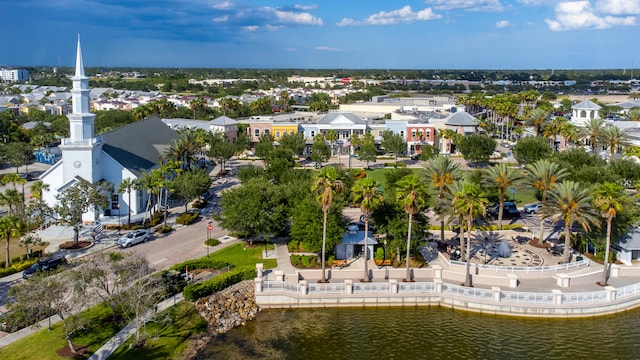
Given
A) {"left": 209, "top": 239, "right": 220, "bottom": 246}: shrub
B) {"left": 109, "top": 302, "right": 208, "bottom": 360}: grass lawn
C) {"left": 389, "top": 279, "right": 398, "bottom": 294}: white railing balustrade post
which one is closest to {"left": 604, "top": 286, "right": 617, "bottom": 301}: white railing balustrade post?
{"left": 389, "top": 279, "right": 398, "bottom": 294}: white railing balustrade post

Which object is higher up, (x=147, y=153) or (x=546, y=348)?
(x=147, y=153)

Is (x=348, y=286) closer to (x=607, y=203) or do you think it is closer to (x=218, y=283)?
(x=218, y=283)

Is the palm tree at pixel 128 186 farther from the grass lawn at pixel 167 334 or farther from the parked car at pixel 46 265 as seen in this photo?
the grass lawn at pixel 167 334

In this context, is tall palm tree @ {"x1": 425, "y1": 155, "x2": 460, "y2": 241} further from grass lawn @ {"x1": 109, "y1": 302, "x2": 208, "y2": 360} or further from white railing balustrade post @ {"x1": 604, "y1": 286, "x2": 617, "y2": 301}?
grass lawn @ {"x1": 109, "y1": 302, "x2": 208, "y2": 360}

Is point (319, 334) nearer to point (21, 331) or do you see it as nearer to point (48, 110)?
point (21, 331)

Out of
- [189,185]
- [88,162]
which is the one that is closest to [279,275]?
[189,185]

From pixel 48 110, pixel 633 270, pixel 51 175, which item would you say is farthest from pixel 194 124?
pixel 633 270
